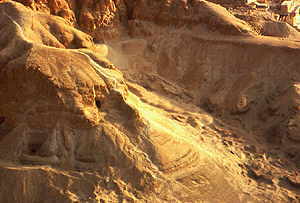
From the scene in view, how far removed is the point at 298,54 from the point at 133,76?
15.2 feet

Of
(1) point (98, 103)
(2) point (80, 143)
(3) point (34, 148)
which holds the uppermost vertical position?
(1) point (98, 103)

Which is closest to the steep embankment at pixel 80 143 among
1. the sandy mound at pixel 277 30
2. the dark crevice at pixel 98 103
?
the dark crevice at pixel 98 103

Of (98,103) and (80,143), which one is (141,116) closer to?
(98,103)

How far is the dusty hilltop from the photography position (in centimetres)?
554

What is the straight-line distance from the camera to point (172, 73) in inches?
399

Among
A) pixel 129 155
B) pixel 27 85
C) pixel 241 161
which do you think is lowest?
pixel 241 161

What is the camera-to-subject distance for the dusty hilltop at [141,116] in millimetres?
5535

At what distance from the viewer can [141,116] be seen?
20.6 feet

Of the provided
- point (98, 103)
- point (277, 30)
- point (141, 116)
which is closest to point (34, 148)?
point (98, 103)

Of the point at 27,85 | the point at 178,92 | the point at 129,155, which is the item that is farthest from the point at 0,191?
the point at 178,92

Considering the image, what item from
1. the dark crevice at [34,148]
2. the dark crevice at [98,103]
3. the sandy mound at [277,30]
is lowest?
the dark crevice at [34,148]

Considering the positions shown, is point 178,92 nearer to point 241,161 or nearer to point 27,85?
point 241,161

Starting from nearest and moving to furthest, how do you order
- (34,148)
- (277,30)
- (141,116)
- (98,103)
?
(34,148)
(98,103)
(141,116)
(277,30)

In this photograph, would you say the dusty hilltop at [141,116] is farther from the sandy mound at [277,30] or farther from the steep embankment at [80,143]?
the sandy mound at [277,30]
